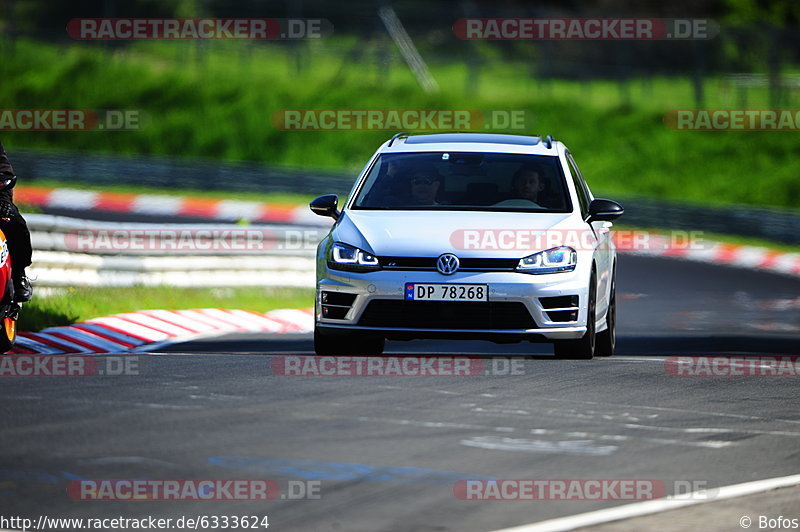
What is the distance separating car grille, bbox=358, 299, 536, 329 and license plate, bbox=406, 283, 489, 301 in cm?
3

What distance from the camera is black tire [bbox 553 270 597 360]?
1176 centimetres

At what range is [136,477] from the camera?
7.43 metres

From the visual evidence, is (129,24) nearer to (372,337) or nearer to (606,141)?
(606,141)

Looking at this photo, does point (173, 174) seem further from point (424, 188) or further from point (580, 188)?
point (424, 188)

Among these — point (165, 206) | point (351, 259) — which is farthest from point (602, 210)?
point (165, 206)

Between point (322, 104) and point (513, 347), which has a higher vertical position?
point (322, 104)

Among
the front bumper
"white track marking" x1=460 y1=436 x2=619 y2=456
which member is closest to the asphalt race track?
"white track marking" x1=460 y1=436 x2=619 y2=456

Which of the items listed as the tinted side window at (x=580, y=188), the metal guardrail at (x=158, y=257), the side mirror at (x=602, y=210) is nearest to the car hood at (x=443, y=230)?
the side mirror at (x=602, y=210)

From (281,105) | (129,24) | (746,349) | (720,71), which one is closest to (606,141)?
(720,71)

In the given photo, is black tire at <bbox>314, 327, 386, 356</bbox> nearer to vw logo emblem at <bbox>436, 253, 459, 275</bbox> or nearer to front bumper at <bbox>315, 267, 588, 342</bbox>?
front bumper at <bbox>315, 267, 588, 342</bbox>

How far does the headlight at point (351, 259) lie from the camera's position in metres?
11.3

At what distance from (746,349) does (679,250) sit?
14678mm

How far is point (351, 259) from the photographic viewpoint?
11.4 meters

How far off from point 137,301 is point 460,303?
258 inches
